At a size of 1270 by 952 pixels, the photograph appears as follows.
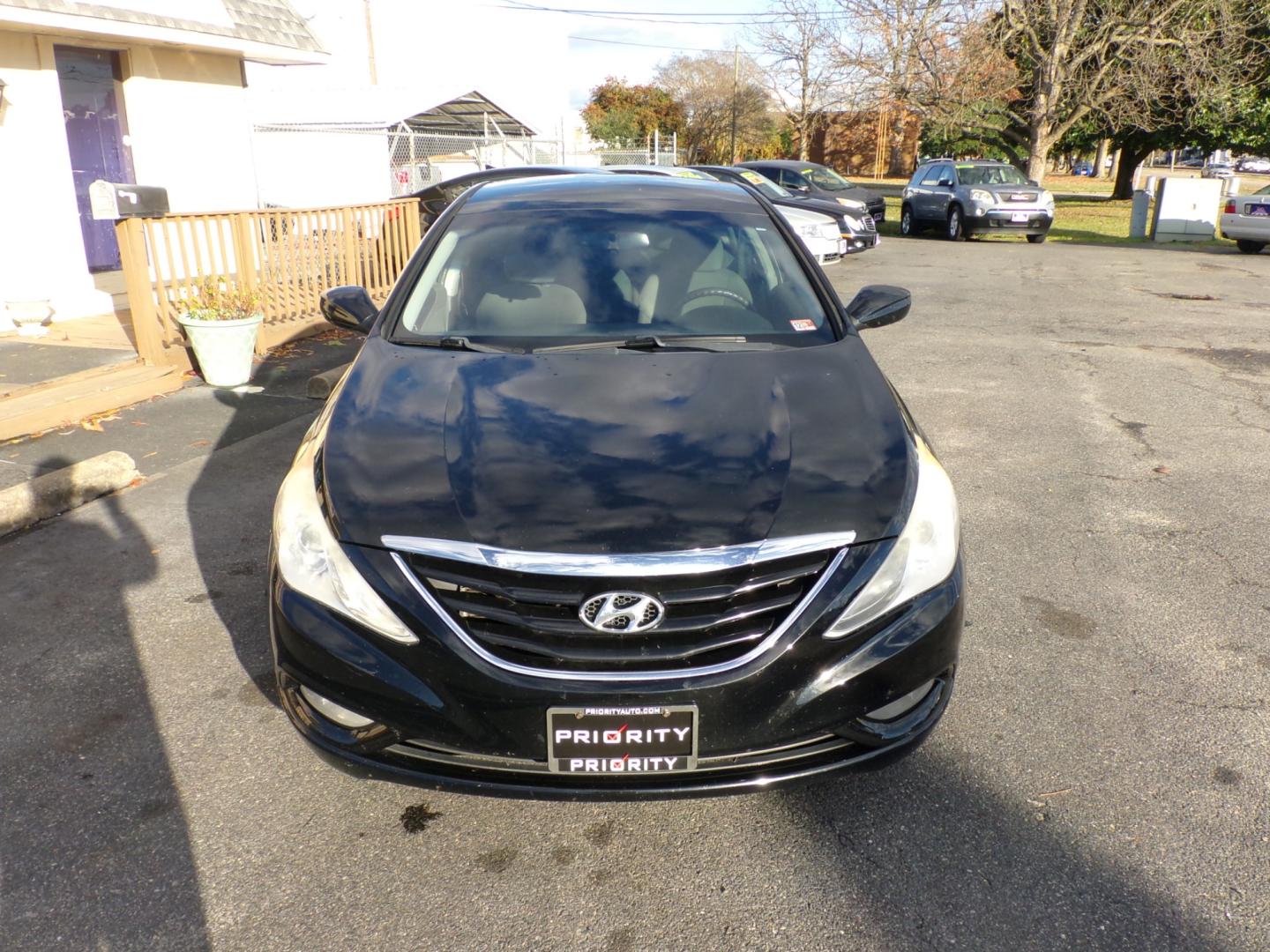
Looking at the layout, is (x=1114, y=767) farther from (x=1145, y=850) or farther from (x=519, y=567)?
(x=519, y=567)

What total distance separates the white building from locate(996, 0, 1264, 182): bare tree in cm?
1991

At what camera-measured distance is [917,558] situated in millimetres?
2600

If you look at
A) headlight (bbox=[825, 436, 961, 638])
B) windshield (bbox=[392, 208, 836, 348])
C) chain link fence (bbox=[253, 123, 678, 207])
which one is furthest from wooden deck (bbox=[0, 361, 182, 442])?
chain link fence (bbox=[253, 123, 678, 207])

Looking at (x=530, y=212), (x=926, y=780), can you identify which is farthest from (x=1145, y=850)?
(x=530, y=212)

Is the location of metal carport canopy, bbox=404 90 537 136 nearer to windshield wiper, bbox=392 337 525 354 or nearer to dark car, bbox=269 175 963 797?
windshield wiper, bbox=392 337 525 354

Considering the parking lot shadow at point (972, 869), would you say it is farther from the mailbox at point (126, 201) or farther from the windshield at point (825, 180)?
the windshield at point (825, 180)

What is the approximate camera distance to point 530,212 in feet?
13.7

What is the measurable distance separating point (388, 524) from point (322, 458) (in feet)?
1.45

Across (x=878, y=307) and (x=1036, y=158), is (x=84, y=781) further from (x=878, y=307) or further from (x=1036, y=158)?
(x=1036, y=158)

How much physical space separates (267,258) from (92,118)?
349 cm

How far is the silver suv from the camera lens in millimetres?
20750

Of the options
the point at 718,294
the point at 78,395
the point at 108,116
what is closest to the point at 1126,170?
the point at 108,116

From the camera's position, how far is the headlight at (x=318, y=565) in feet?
8.02

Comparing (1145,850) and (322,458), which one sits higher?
(322,458)
